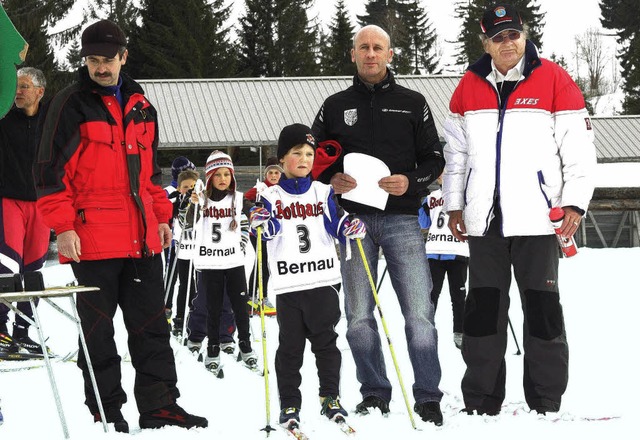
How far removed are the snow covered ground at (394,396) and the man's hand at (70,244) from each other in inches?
33.1

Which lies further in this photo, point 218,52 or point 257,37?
point 257,37

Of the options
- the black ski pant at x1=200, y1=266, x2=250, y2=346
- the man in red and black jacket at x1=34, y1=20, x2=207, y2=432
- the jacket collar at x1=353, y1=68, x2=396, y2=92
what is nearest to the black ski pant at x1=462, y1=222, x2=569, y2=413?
the jacket collar at x1=353, y1=68, x2=396, y2=92

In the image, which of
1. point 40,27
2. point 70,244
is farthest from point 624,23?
point 70,244

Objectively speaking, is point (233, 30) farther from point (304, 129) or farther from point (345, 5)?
point (304, 129)

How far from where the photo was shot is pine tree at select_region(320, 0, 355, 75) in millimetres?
46281

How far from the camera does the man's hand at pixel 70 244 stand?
416 cm

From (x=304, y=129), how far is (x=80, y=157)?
1.19m

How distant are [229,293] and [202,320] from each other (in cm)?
55

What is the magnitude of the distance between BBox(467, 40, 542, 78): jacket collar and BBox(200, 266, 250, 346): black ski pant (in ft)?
11.0

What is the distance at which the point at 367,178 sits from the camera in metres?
4.68

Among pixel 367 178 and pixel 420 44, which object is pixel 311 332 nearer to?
pixel 367 178

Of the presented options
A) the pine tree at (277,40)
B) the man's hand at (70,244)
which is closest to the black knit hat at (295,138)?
the man's hand at (70,244)

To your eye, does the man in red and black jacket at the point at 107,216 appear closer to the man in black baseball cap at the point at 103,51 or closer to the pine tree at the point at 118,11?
the man in black baseball cap at the point at 103,51

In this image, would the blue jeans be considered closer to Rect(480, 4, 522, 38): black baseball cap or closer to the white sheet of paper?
the white sheet of paper
